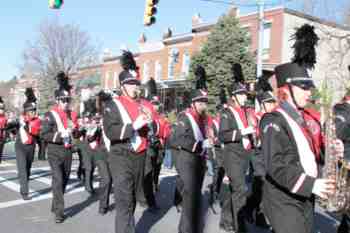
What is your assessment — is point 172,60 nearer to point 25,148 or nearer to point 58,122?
point 25,148

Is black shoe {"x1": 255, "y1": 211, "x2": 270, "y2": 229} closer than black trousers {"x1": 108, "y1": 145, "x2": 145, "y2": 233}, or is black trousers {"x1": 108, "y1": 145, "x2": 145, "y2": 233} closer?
black trousers {"x1": 108, "y1": 145, "x2": 145, "y2": 233}

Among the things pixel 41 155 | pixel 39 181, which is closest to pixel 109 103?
pixel 39 181

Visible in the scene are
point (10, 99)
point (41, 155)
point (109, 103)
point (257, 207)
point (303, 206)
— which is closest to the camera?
point (303, 206)

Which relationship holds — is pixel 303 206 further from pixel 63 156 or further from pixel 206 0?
pixel 206 0

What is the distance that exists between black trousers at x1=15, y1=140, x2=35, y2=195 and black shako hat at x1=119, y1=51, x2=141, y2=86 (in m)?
4.00

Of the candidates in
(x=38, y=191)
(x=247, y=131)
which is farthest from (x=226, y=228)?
(x=38, y=191)

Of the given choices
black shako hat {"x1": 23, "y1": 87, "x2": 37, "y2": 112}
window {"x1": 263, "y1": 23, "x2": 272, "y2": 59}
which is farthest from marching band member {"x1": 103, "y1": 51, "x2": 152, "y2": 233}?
window {"x1": 263, "y1": 23, "x2": 272, "y2": 59}

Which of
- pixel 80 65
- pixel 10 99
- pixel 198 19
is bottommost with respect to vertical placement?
pixel 10 99

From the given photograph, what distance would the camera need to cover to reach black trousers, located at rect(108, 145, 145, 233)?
5.46 meters

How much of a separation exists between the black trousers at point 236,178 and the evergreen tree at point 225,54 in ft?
61.6

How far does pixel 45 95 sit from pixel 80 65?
256 inches

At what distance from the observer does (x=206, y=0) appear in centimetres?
1561

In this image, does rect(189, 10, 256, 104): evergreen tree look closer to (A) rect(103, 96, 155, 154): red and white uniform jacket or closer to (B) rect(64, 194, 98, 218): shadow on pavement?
(B) rect(64, 194, 98, 218): shadow on pavement

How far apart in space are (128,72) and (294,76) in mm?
3008
